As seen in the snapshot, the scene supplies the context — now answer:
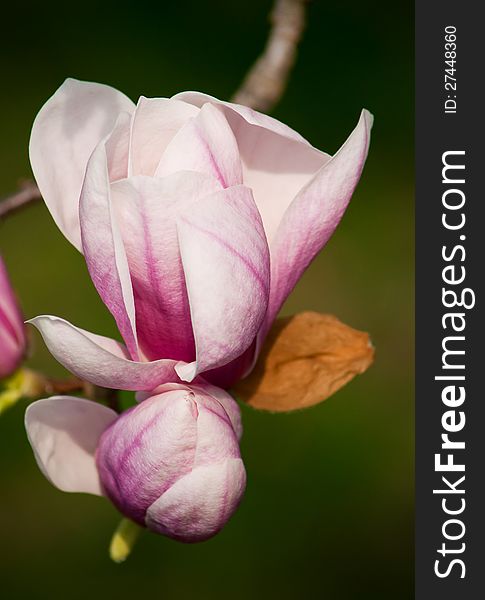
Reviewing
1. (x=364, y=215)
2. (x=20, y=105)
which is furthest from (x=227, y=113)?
(x=20, y=105)

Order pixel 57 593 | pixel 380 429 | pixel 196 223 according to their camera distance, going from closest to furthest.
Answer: pixel 196 223, pixel 57 593, pixel 380 429

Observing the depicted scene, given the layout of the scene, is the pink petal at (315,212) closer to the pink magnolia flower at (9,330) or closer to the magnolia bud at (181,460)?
the magnolia bud at (181,460)

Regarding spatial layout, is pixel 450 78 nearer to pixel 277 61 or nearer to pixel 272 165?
pixel 277 61

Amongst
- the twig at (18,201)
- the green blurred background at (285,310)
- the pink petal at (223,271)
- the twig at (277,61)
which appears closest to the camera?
the pink petal at (223,271)

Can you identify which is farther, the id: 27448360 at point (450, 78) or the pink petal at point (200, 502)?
the id: 27448360 at point (450, 78)

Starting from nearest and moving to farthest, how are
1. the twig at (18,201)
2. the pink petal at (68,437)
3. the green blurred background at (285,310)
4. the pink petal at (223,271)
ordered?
the pink petal at (223,271) → the pink petal at (68,437) → the twig at (18,201) → the green blurred background at (285,310)

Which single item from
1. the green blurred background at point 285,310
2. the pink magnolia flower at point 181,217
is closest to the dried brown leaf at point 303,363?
the pink magnolia flower at point 181,217

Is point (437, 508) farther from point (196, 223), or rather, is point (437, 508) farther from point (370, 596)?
point (370, 596)
